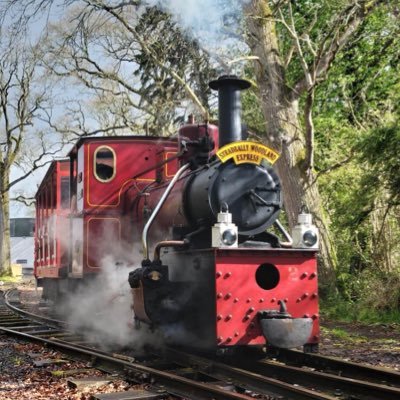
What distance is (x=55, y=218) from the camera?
11305 millimetres

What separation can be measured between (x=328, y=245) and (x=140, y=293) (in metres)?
6.24

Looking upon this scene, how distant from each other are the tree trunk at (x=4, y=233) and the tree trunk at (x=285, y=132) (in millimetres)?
20158

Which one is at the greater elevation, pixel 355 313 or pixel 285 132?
pixel 285 132

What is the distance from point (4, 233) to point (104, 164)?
22.4 m

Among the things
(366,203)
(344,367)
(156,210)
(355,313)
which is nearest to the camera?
(344,367)

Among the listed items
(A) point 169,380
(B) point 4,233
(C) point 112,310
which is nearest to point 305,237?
(A) point 169,380

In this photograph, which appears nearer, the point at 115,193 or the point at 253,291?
the point at 253,291

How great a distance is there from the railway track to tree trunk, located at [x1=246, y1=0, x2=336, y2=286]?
559cm

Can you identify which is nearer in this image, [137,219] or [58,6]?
[137,219]

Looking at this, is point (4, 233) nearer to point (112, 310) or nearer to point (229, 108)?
point (112, 310)

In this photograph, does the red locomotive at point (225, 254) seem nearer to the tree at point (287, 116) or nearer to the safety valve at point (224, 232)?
the safety valve at point (224, 232)

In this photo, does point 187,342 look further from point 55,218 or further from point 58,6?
point 58,6

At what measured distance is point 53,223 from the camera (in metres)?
11.5

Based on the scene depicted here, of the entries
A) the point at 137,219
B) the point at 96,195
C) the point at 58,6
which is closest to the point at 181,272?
the point at 137,219
